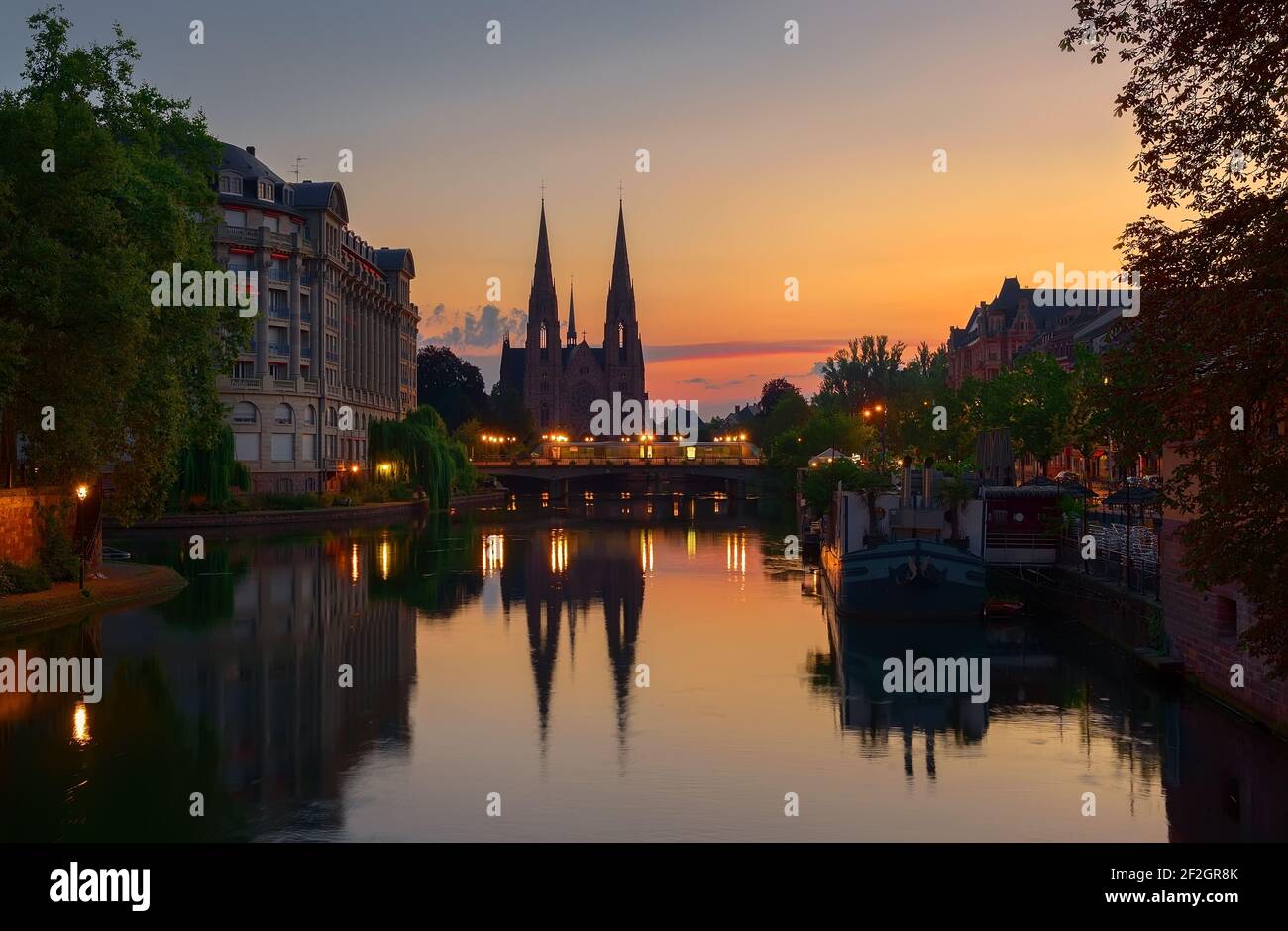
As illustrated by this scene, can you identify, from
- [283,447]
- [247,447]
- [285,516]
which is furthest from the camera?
[283,447]

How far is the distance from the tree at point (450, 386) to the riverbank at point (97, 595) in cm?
11204

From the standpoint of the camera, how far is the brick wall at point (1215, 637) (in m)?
21.8

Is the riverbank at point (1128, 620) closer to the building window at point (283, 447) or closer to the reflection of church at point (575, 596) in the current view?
the reflection of church at point (575, 596)

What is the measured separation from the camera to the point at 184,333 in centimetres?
4116

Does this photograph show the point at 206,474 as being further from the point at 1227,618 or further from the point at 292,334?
the point at 1227,618

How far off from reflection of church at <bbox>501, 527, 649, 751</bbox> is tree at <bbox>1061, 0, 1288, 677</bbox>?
36.3ft

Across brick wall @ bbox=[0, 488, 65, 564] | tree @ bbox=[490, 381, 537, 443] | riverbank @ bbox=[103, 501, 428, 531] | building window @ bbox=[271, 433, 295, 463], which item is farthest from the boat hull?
tree @ bbox=[490, 381, 537, 443]

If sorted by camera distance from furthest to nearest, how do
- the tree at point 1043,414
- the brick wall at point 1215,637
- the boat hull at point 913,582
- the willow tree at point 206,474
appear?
the willow tree at point 206,474 → the tree at point 1043,414 → the boat hull at point 913,582 → the brick wall at point 1215,637

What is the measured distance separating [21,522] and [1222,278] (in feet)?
108

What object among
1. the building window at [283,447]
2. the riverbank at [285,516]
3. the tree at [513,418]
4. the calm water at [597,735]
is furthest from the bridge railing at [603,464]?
the calm water at [597,735]

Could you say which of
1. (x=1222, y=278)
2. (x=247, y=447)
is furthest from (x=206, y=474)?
(x=1222, y=278)

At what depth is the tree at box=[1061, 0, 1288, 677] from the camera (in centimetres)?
1477

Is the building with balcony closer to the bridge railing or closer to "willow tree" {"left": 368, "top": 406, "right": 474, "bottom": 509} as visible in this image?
"willow tree" {"left": 368, "top": 406, "right": 474, "bottom": 509}

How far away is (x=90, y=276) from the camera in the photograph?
33.4m
